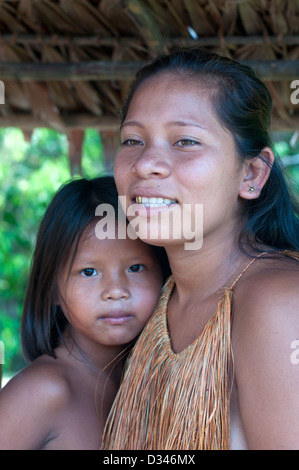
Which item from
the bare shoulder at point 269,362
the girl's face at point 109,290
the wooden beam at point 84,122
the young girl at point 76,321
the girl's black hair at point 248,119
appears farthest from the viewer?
the wooden beam at point 84,122

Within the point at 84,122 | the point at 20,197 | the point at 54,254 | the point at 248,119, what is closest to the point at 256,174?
the point at 248,119

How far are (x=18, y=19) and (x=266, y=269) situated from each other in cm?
200

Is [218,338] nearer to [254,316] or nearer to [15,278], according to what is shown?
[254,316]

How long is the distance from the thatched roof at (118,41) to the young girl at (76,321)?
40.2 inches

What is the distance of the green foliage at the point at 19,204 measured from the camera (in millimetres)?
7953

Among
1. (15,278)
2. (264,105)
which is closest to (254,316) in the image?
(264,105)

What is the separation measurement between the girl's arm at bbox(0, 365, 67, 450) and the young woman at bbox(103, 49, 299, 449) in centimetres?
17

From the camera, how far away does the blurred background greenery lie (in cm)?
787

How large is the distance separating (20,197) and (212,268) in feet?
22.8

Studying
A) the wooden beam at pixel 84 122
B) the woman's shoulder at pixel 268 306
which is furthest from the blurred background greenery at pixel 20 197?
the woman's shoulder at pixel 268 306

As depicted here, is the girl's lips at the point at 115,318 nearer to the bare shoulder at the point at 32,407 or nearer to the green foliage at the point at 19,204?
the bare shoulder at the point at 32,407

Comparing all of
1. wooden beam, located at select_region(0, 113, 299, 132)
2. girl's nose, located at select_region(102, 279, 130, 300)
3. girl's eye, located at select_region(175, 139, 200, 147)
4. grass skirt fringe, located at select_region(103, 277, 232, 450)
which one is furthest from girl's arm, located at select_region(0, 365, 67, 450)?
wooden beam, located at select_region(0, 113, 299, 132)

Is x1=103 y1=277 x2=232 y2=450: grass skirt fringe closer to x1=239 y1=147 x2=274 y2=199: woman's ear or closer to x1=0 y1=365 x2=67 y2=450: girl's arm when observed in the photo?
x1=0 y1=365 x2=67 y2=450: girl's arm

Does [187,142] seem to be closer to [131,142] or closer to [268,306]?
[131,142]
